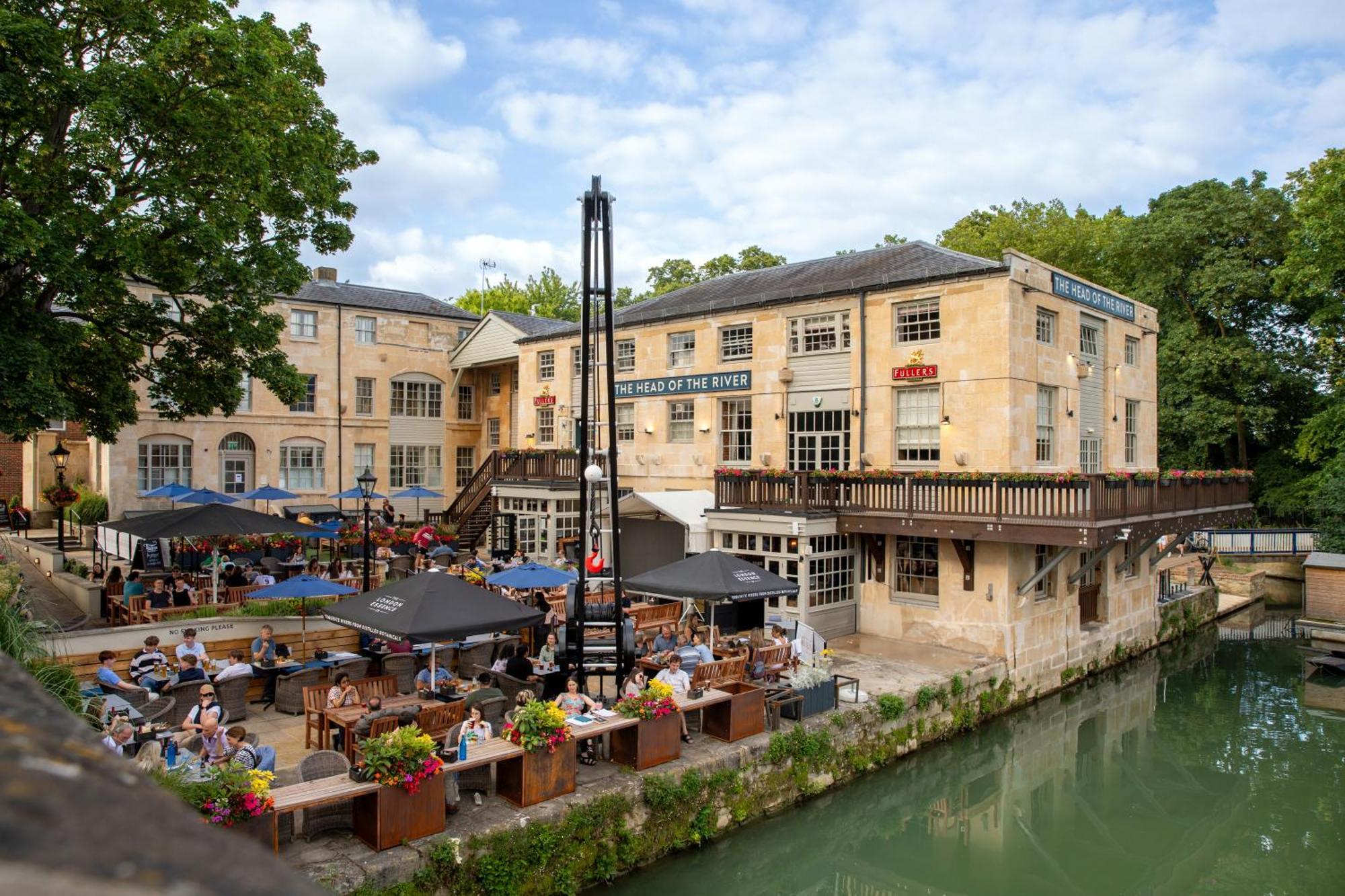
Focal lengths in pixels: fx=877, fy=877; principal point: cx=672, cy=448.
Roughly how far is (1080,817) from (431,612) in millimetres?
10388

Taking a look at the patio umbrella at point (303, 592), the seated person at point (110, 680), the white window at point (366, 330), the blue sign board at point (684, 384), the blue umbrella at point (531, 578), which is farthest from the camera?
the white window at point (366, 330)

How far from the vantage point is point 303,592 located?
1380 centimetres

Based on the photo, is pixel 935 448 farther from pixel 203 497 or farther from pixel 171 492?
pixel 171 492

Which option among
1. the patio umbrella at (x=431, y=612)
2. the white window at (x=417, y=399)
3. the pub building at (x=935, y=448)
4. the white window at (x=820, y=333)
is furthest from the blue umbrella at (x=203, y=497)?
the white window at (x=820, y=333)

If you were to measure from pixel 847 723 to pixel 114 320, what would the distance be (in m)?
14.7

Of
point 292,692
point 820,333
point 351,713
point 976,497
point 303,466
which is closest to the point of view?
point 351,713

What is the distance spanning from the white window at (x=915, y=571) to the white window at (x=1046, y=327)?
513 cm

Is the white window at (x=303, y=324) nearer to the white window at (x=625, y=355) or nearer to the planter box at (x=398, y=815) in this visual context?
the white window at (x=625, y=355)

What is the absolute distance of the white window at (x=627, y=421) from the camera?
25.4 m

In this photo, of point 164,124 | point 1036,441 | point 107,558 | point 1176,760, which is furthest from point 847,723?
point 107,558

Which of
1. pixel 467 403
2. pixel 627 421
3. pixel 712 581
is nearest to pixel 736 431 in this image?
pixel 627 421

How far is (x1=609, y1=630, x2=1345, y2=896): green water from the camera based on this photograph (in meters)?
11.3

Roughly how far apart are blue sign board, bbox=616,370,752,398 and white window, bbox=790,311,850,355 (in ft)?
5.16

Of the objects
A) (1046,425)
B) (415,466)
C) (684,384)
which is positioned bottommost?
(415,466)
